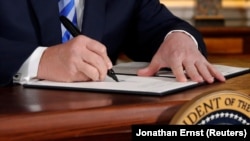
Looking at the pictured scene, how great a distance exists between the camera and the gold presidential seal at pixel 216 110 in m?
0.68

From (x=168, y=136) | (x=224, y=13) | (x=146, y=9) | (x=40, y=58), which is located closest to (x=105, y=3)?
(x=146, y=9)

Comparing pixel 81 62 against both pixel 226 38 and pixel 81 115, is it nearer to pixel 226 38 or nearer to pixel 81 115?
pixel 81 115

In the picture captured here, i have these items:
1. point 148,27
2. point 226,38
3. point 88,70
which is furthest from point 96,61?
point 226,38

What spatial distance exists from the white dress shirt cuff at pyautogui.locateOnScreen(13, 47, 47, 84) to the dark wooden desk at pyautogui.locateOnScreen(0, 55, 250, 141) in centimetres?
19

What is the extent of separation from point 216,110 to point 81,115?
0.18 meters

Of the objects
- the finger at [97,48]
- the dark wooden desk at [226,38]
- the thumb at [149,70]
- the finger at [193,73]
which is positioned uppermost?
the finger at [97,48]

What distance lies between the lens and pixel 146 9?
1.52 m

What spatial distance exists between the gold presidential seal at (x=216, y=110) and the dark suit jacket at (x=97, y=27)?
1.58 feet

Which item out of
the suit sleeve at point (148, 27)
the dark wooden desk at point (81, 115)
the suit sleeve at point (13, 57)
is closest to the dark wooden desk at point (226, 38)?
the suit sleeve at point (148, 27)

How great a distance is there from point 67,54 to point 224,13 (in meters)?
2.42

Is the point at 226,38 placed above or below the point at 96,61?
below

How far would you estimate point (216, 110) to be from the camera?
2.24 ft

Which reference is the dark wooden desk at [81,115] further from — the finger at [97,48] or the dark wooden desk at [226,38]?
the dark wooden desk at [226,38]

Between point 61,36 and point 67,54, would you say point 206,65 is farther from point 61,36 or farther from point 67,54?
point 61,36
